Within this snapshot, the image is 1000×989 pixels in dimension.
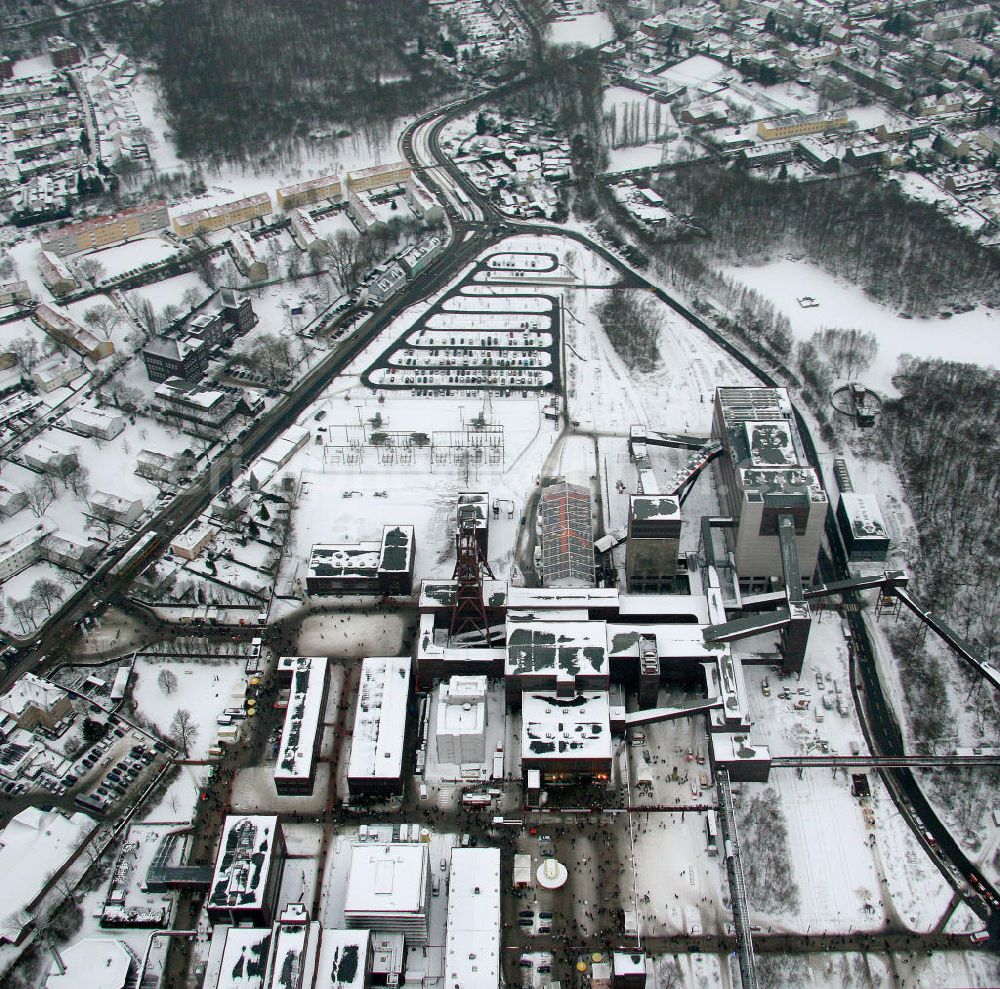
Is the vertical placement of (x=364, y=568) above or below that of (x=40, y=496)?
below

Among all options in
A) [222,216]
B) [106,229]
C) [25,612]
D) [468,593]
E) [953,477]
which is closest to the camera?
[468,593]

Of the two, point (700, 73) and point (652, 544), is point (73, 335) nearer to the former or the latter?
point (652, 544)

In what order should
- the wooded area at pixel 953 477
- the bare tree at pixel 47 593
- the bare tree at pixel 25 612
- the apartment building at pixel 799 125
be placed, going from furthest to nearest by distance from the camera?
1. the apartment building at pixel 799 125
2. the bare tree at pixel 47 593
3. the bare tree at pixel 25 612
4. the wooded area at pixel 953 477

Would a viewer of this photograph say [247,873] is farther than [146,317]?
No

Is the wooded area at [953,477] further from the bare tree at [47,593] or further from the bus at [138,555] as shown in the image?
the bare tree at [47,593]

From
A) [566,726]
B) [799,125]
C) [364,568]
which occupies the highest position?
[799,125]

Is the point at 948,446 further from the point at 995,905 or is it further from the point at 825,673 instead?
the point at 995,905

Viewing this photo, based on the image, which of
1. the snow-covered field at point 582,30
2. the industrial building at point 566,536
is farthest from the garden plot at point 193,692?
the snow-covered field at point 582,30

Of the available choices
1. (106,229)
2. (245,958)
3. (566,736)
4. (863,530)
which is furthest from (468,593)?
(106,229)
